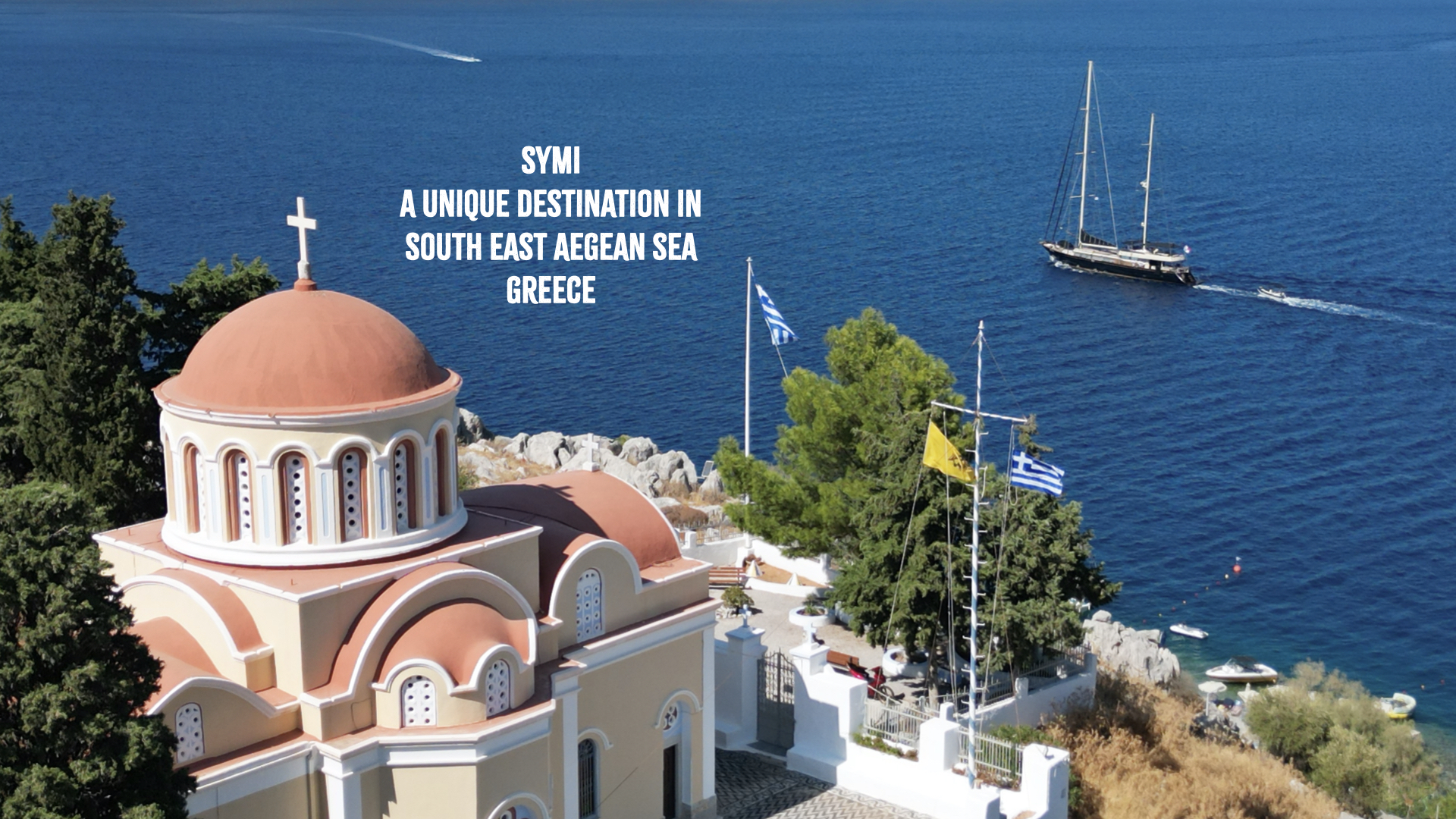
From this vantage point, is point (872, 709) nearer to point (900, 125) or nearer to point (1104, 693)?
point (1104, 693)

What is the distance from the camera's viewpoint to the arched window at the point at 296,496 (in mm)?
22578

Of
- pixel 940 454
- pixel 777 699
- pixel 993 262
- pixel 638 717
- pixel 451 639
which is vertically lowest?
pixel 777 699

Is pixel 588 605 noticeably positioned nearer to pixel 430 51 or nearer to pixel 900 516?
pixel 900 516

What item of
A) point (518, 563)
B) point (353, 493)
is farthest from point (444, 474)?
point (518, 563)

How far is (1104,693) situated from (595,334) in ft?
155

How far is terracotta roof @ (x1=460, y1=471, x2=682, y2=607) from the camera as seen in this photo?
85.5 feet

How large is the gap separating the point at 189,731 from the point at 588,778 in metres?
7.43

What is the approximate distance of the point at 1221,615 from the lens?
5247cm


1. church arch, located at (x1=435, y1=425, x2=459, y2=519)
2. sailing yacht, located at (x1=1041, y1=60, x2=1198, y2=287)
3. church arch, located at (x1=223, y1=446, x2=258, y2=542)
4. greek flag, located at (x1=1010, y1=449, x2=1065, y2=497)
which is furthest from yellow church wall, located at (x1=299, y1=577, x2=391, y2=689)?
sailing yacht, located at (x1=1041, y1=60, x2=1198, y2=287)

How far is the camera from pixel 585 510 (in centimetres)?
2677

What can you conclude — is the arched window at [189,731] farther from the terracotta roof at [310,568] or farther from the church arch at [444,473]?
the church arch at [444,473]

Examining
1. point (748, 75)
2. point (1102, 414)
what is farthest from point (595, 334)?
point (748, 75)

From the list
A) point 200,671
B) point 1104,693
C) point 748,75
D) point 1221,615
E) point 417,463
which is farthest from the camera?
point 748,75

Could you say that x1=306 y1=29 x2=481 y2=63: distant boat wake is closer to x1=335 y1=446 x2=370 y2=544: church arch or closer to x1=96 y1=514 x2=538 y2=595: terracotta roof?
x1=96 y1=514 x2=538 y2=595: terracotta roof
